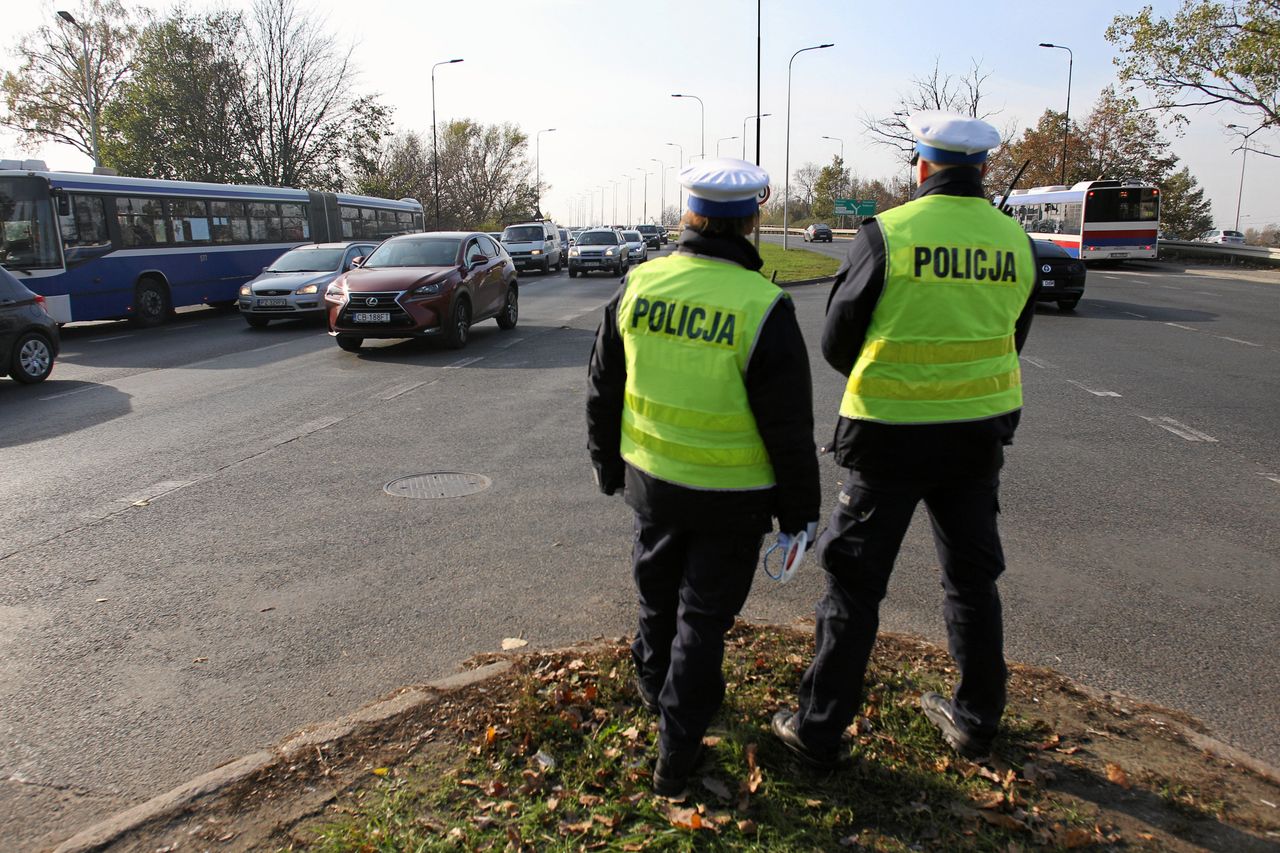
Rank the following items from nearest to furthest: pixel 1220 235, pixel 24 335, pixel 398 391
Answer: pixel 398 391, pixel 24 335, pixel 1220 235

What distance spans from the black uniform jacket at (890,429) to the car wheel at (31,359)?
11.4 meters

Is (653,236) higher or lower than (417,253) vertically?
higher

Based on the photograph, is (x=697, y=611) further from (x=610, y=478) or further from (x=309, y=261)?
(x=309, y=261)

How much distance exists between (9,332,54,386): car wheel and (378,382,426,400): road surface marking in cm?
460

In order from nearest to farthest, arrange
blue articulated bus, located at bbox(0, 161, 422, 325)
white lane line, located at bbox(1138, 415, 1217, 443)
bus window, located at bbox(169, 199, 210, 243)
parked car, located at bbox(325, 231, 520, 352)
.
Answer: white lane line, located at bbox(1138, 415, 1217, 443) → parked car, located at bbox(325, 231, 520, 352) → blue articulated bus, located at bbox(0, 161, 422, 325) → bus window, located at bbox(169, 199, 210, 243)

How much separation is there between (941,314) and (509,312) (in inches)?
559

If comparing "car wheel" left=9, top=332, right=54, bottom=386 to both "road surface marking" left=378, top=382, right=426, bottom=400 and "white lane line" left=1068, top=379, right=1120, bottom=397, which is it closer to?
"road surface marking" left=378, top=382, right=426, bottom=400

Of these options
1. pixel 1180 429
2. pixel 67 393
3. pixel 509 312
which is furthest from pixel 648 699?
pixel 509 312

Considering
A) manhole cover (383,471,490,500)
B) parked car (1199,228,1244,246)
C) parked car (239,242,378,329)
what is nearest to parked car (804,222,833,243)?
parked car (1199,228,1244,246)

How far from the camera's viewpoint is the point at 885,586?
2879mm

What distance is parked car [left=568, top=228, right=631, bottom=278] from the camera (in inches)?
1303

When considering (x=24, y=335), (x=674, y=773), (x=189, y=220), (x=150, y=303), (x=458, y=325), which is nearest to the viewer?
(x=674, y=773)

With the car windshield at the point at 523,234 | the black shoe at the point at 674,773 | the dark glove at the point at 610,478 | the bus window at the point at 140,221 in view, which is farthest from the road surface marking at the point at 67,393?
the car windshield at the point at 523,234

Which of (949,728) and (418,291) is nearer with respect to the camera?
(949,728)
